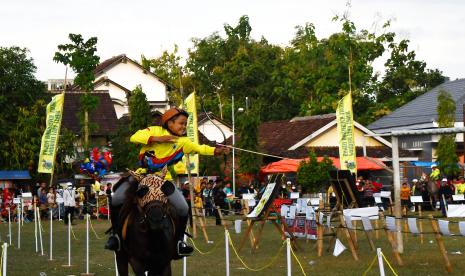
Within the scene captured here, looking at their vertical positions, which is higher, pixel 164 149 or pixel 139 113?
pixel 139 113

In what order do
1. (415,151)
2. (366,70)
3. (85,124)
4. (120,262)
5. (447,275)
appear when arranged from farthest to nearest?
(366,70)
(415,151)
(85,124)
(447,275)
(120,262)

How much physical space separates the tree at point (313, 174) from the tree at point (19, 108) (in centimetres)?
1967

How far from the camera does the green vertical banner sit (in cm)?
3872

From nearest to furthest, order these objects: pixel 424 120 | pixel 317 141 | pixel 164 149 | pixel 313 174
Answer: pixel 164 149 < pixel 313 174 < pixel 424 120 < pixel 317 141

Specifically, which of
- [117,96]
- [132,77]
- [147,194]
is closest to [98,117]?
[117,96]

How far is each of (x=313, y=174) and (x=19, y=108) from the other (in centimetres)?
2378

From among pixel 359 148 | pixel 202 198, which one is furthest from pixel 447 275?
pixel 359 148

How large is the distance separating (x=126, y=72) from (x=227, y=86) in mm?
12979

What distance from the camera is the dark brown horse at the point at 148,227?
41.9 ft

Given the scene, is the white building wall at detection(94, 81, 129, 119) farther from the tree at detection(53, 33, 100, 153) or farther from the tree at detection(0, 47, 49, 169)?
the tree at detection(53, 33, 100, 153)

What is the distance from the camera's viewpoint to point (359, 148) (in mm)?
70375

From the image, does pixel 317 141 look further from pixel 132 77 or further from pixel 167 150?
pixel 167 150

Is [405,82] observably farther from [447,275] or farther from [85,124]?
[447,275]

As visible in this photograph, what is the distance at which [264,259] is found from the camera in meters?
23.8
